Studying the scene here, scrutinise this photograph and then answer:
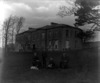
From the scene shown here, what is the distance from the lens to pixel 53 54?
48.2 ft

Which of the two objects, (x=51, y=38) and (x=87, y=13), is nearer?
(x=87, y=13)

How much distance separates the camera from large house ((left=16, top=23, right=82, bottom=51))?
2936 centimetres

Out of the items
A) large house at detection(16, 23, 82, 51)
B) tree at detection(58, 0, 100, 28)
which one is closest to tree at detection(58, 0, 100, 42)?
tree at detection(58, 0, 100, 28)

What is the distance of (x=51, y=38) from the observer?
32.1 m

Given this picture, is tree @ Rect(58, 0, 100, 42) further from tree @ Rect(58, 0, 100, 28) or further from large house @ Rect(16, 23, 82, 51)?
large house @ Rect(16, 23, 82, 51)

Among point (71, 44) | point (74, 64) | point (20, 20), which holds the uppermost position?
point (20, 20)

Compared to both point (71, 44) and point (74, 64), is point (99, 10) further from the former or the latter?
point (71, 44)

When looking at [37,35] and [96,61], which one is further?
[37,35]

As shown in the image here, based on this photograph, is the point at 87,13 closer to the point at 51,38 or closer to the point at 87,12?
the point at 87,12

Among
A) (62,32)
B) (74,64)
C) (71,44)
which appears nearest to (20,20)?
(62,32)

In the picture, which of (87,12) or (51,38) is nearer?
(87,12)

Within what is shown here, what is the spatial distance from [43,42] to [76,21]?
1739cm

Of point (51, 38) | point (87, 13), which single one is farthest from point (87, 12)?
point (51, 38)

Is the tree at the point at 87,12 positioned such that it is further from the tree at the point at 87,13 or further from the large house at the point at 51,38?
the large house at the point at 51,38
